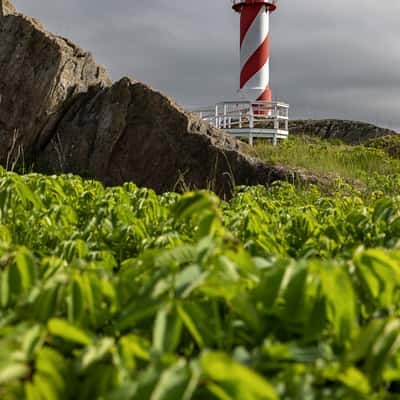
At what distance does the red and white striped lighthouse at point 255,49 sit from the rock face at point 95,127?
484 inches

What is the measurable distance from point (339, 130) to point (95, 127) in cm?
2378

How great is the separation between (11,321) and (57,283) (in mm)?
138

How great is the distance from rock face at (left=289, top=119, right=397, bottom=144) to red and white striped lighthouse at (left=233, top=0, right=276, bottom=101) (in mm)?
8489

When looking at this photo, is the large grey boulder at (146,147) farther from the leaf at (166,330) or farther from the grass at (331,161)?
the leaf at (166,330)

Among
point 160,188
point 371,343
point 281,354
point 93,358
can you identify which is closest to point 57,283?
point 93,358

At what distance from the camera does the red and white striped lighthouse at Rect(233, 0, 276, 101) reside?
2134 centimetres

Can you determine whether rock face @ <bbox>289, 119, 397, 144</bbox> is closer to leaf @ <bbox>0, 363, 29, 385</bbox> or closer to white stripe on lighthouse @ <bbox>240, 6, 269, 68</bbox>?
white stripe on lighthouse @ <bbox>240, 6, 269, 68</bbox>

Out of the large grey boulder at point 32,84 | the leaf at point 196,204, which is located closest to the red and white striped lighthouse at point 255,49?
the large grey boulder at point 32,84

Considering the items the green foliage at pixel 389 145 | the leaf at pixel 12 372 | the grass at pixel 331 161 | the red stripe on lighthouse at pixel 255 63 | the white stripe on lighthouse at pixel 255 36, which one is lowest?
the leaf at pixel 12 372

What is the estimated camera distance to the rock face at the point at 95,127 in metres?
7.95

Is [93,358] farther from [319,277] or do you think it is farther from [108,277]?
[319,277]

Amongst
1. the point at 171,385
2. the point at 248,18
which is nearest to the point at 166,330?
the point at 171,385

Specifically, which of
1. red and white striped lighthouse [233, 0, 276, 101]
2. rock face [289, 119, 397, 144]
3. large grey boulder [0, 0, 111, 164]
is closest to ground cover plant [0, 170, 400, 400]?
large grey boulder [0, 0, 111, 164]

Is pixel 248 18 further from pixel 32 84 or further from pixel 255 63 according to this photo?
pixel 32 84
